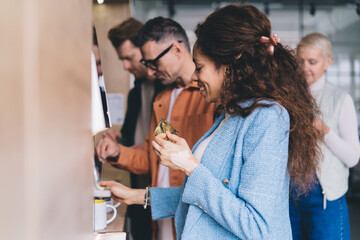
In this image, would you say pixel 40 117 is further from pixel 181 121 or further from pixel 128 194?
pixel 181 121

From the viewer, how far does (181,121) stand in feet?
5.93

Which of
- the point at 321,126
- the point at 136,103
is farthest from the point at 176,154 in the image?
the point at 136,103

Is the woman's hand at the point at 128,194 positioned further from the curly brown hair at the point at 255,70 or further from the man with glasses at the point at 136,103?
the man with glasses at the point at 136,103

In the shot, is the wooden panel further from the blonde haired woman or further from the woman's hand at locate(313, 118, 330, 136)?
the blonde haired woman

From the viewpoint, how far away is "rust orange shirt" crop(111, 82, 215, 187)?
1.74 m

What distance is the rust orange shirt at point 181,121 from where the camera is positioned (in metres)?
1.74

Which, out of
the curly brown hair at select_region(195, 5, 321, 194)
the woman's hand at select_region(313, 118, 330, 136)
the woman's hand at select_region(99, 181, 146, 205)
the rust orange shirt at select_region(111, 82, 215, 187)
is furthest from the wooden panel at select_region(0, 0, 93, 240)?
the rust orange shirt at select_region(111, 82, 215, 187)

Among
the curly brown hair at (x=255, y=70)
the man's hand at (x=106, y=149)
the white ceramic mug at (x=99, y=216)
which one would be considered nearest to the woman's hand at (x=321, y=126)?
the curly brown hair at (x=255, y=70)

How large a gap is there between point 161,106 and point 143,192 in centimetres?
59

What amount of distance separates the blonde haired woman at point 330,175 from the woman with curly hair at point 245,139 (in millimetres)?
783

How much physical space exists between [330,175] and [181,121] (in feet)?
2.84

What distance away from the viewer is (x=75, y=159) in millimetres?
580

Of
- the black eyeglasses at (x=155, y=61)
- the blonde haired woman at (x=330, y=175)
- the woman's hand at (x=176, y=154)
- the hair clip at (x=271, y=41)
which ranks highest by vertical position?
the hair clip at (x=271, y=41)

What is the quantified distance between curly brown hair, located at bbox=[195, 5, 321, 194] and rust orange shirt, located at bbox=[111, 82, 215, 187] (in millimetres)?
618
